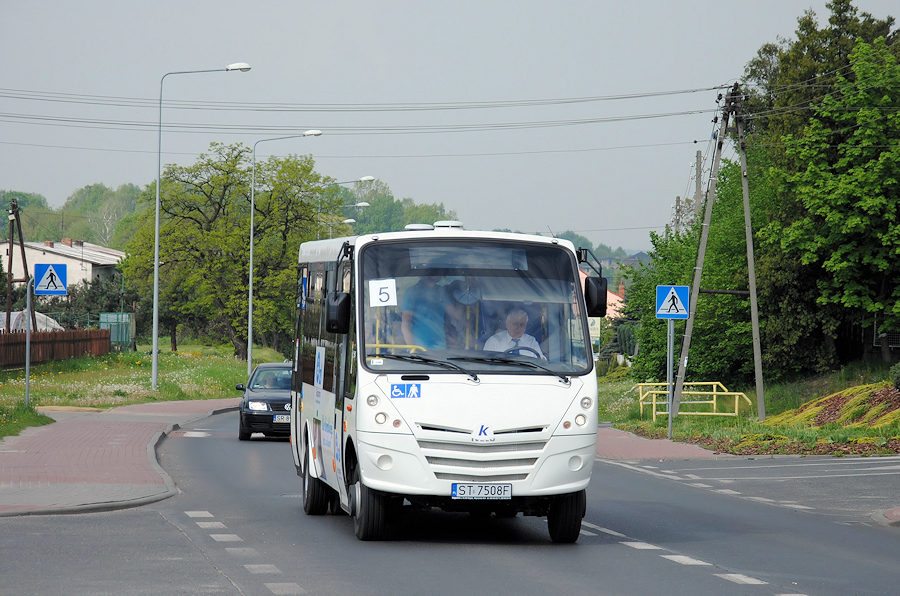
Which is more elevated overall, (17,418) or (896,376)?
(896,376)

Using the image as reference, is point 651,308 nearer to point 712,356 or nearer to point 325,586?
point 712,356

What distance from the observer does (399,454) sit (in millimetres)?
9641

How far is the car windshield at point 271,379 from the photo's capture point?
999 inches

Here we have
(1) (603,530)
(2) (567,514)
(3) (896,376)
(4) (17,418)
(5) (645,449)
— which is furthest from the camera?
(3) (896,376)

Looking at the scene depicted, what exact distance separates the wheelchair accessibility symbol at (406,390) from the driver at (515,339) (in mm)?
798

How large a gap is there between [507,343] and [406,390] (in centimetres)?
105

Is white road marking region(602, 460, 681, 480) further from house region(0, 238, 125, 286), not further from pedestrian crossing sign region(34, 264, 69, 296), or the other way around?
house region(0, 238, 125, 286)

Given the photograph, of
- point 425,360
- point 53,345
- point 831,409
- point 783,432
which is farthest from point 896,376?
point 53,345

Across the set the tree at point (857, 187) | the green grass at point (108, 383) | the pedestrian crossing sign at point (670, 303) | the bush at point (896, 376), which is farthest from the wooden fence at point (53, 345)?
the bush at point (896, 376)

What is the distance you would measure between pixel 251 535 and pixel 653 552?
3554mm

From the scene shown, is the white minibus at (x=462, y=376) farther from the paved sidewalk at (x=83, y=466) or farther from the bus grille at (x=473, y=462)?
the paved sidewalk at (x=83, y=466)

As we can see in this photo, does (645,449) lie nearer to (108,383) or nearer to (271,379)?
(271,379)

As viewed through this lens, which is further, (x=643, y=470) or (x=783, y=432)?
(x=783, y=432)

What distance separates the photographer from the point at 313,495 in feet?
40.4
